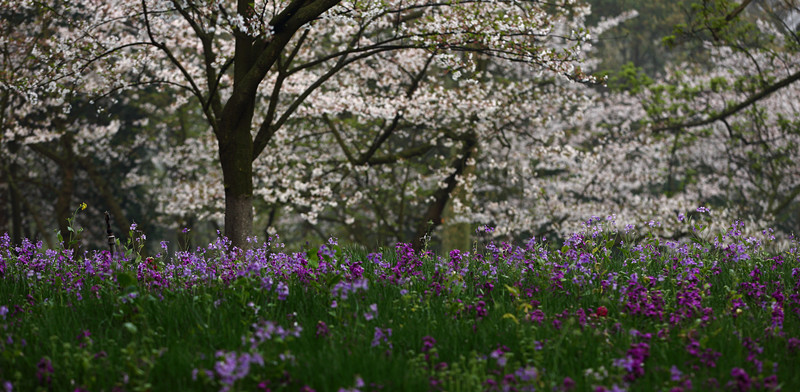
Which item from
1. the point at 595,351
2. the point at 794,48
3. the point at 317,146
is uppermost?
the point at 317,146

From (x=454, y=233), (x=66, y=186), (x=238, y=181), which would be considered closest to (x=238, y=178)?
(x=238, y=181)

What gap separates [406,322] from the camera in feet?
14.8

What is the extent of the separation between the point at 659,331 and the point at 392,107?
9449 mm

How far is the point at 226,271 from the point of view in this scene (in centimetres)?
557

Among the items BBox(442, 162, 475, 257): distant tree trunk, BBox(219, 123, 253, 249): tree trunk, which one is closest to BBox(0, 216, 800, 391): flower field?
BBox(219, 123, 253, 249): tree trunk

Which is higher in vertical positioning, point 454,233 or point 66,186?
point 66,186

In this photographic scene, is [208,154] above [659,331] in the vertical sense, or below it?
above

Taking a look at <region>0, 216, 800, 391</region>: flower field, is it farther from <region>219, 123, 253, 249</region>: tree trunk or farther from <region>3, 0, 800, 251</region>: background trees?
<region>3, 0, 800, 251</region>: background trees

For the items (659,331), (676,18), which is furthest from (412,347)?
(676,18)

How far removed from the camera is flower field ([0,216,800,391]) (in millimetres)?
3613

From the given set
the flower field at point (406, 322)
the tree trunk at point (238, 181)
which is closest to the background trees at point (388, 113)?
the tree trunk at point (238, 181)

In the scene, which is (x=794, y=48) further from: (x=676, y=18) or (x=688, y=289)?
(x=676, y=18)

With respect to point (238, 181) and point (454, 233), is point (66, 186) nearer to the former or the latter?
point (454, 233)

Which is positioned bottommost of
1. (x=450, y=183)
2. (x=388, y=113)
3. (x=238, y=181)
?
(x=238, y=181)
